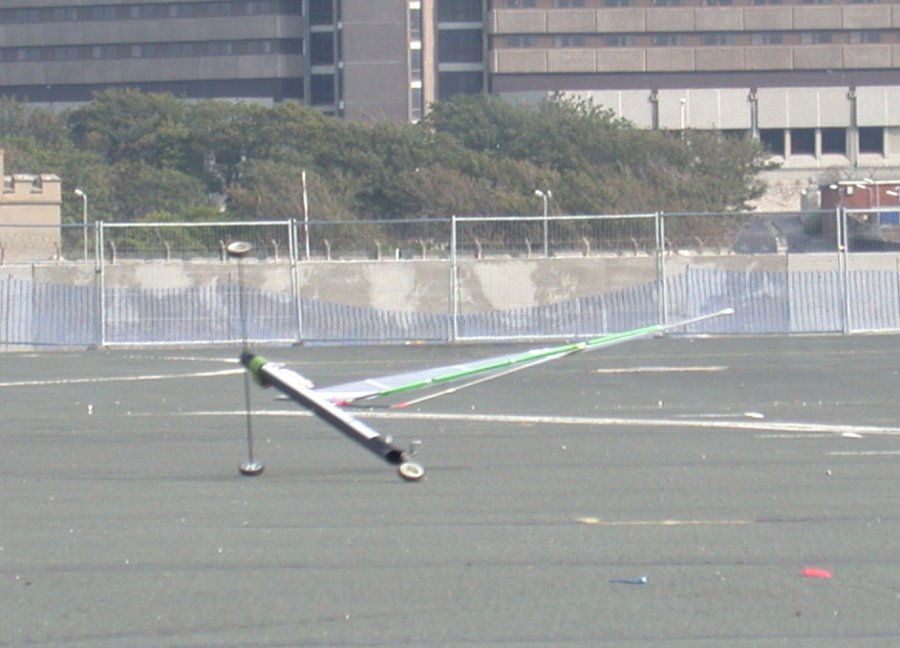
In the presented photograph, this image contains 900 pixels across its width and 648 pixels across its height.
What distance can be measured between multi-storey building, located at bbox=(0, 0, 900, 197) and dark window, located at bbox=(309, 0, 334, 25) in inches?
3.8

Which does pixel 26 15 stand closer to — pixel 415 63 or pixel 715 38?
pixel 415 63

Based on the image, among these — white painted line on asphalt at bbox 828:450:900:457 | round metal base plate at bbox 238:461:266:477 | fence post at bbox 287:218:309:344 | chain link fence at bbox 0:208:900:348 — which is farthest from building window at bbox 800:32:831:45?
round metal base plate at bbox 238:461:266:477

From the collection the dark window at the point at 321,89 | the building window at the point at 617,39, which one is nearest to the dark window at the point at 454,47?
the dark window at the point at 321,89

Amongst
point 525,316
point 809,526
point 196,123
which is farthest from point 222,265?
point 196,123

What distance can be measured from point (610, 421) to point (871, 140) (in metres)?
79.0

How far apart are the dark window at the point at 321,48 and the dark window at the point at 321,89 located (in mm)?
1019

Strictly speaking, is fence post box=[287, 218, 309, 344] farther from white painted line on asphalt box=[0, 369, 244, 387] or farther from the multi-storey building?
the multi-storey building

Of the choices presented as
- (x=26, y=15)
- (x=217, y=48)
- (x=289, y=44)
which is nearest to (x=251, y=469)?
(x=289, y=44)

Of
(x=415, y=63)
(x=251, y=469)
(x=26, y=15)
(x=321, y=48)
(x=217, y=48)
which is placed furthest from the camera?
(x=26, y=15)

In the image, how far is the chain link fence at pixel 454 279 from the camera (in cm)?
2289

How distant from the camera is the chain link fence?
22.9m

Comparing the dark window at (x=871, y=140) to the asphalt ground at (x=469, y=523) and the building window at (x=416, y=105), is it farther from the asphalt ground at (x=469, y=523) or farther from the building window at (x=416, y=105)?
the asphalt ground at (x=469, y=523)

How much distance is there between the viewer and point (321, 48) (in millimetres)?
96500

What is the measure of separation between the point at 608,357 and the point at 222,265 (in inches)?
380
